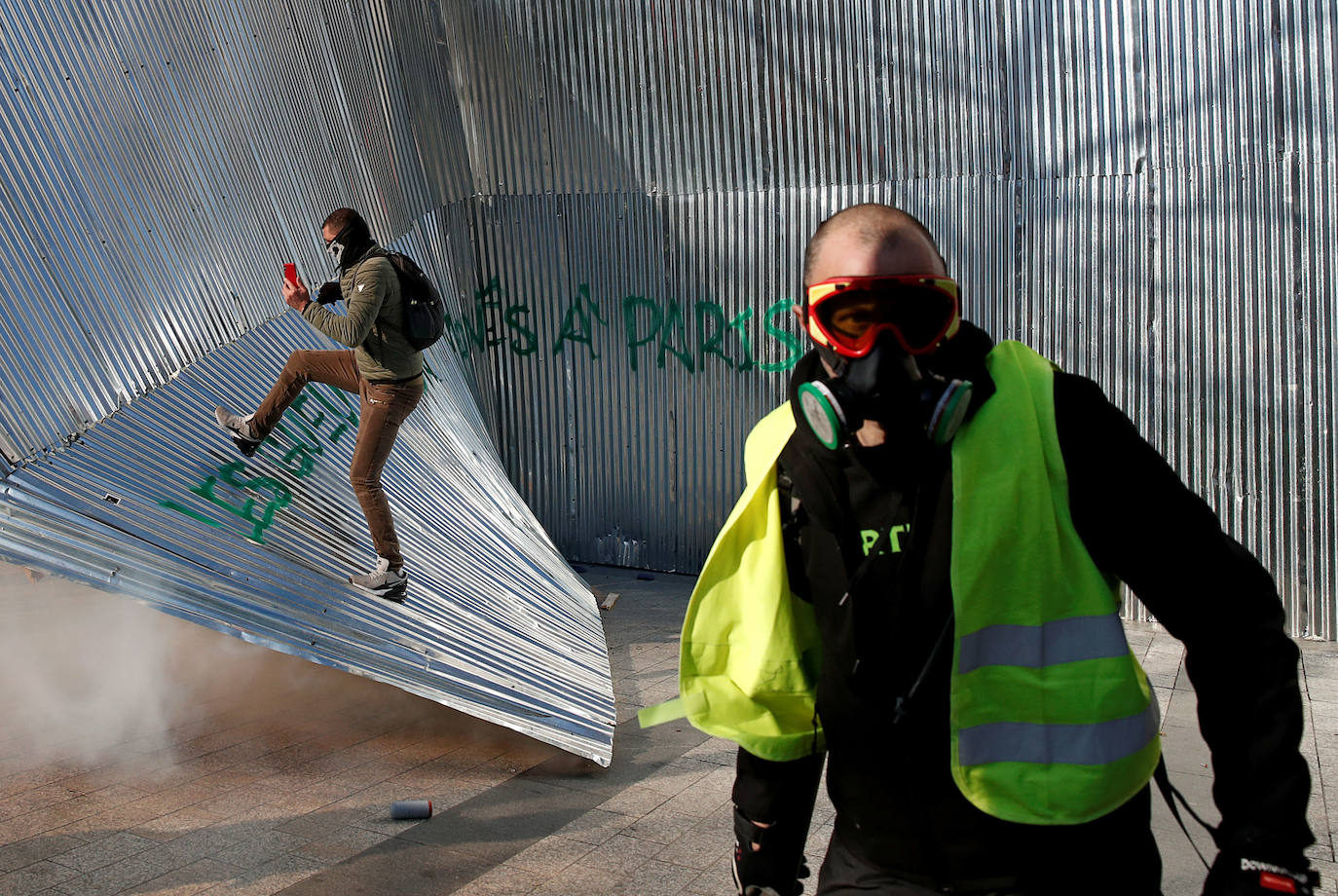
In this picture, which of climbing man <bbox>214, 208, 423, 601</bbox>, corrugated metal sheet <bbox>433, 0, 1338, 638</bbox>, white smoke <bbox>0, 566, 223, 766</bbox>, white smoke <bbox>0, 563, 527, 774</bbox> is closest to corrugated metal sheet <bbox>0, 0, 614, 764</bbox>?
climbing man <bbox>214, 208, 423, 601</bbox>

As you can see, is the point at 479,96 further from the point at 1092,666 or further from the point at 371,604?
the point at 1092,666

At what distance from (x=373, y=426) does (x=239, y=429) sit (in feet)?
2.61

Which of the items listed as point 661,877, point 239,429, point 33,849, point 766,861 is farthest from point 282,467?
point 766,861

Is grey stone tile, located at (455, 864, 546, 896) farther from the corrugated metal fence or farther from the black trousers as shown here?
the corrugated metal fence

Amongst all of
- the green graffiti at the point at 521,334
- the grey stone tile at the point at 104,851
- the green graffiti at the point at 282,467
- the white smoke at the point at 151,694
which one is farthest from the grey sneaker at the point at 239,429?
the green graffiti at the point at 521,334

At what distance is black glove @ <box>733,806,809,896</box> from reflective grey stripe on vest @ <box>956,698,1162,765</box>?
0.50 m

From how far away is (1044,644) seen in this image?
182 cm

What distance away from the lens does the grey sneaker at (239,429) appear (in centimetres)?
645

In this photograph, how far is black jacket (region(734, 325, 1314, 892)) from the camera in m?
1.70

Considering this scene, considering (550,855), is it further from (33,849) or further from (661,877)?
(33,849)

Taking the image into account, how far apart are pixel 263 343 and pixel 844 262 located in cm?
613

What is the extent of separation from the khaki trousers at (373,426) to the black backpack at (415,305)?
31 centimetres

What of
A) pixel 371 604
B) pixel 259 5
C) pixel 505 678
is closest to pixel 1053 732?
pixel 505 678

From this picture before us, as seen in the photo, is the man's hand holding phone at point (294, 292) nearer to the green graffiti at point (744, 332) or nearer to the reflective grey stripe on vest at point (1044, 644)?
the green graffiti at point (744, 332)
